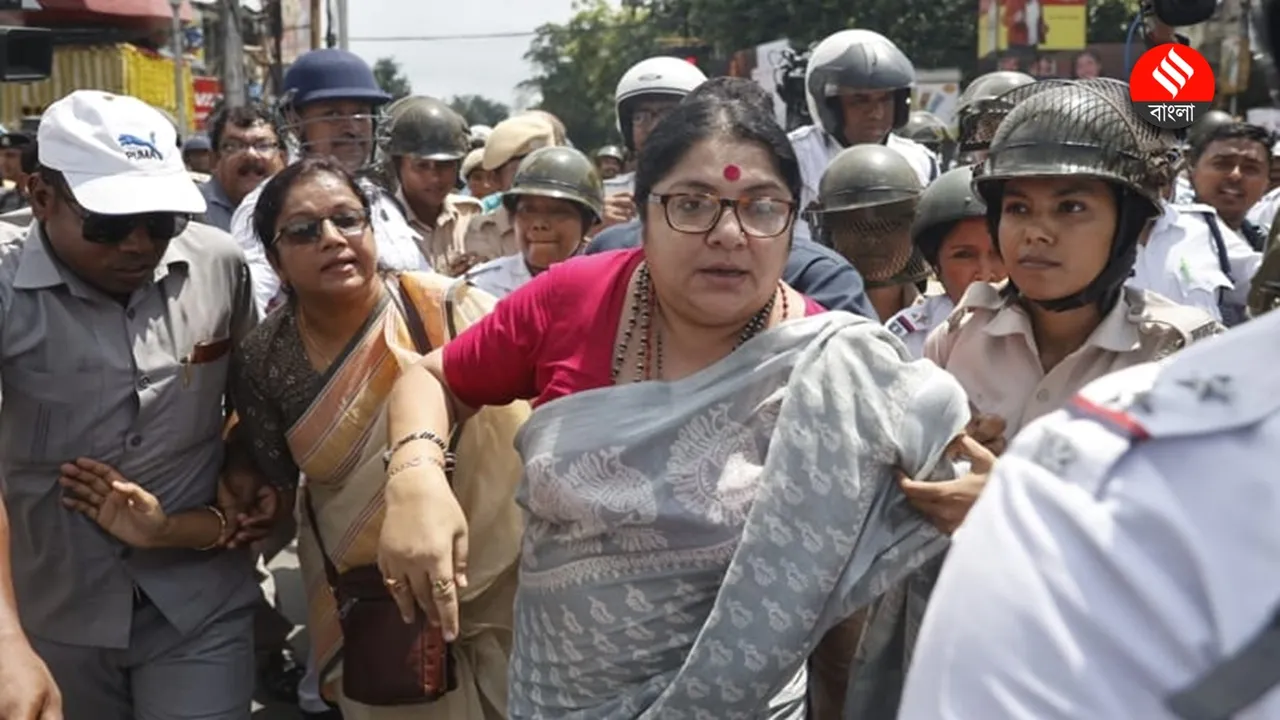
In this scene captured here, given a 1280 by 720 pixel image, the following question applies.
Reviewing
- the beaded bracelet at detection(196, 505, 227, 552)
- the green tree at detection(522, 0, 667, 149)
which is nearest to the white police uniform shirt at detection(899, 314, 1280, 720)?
the beaded bracelet at detection(196, 505, 227, 552)

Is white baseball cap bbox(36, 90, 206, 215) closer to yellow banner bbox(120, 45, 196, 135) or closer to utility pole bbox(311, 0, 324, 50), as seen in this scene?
yellow banner bbox(120, 45, 196, 135)

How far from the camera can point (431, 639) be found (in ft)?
9.91

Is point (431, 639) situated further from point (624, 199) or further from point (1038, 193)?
point (624, 199)

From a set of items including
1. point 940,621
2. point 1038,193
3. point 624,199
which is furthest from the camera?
point 624,199

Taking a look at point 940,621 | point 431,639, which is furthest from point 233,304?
point 940,621

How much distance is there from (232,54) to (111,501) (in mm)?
14991

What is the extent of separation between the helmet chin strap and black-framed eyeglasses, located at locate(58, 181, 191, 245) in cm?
188

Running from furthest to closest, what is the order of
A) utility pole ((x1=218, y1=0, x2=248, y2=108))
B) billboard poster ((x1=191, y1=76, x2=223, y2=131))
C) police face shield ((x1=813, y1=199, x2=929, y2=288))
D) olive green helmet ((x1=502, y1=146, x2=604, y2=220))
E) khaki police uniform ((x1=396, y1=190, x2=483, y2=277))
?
billboard poster ((x1=191, y1=76, x2=223, y2=131))
utility pole ((x1=218, y1=0, x2=248, y2=108))
khaki police uniform ((x1=396, y1=190, x2=483, y2=277))
olive green helmet ((x1=502, y1=146, x2=604, y2=220))
police face shield ((x1=813, y1=199, x2=929, y2=288))

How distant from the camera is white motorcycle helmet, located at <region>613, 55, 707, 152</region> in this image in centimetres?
566

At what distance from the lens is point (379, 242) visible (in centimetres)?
460

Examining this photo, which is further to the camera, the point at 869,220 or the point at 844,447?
the point at 869,220

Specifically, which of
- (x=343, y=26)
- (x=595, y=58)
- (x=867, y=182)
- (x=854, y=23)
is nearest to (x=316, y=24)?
(x=343, y=26)

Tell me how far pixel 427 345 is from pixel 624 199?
2009 mm

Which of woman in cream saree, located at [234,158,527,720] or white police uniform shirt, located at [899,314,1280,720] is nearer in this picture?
white police uniform shirt, located at [899,314,1280,720]
